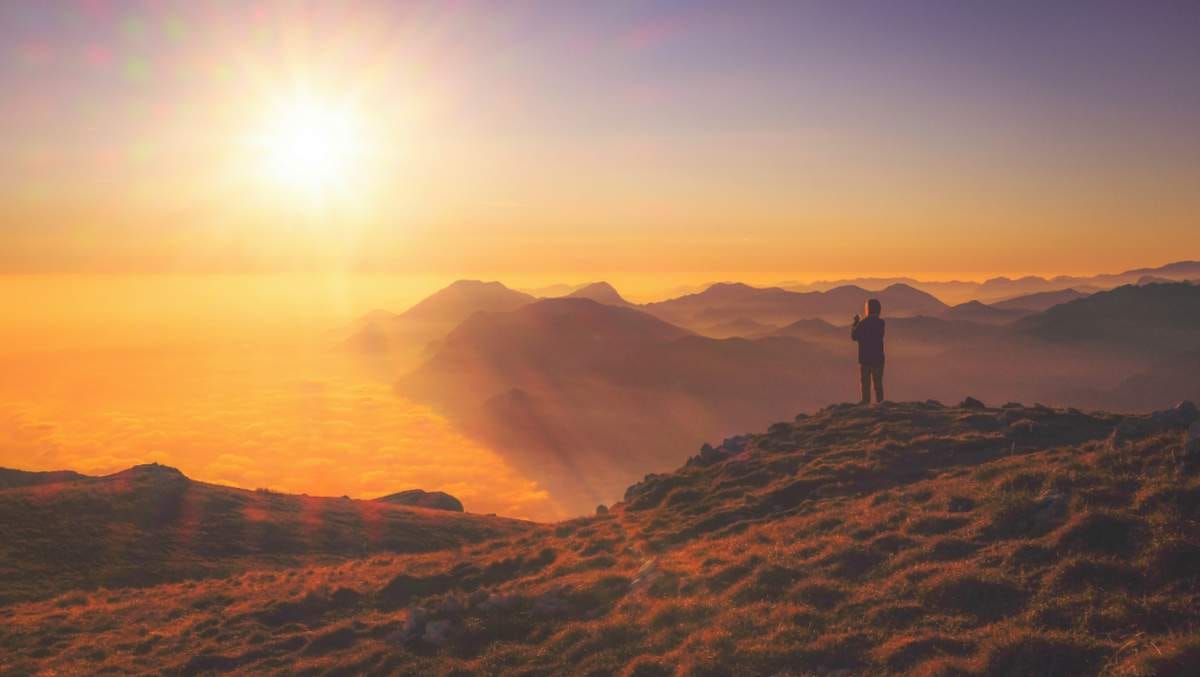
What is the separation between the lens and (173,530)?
47.9 meters

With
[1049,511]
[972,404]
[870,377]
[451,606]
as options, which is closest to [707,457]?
[870,377]

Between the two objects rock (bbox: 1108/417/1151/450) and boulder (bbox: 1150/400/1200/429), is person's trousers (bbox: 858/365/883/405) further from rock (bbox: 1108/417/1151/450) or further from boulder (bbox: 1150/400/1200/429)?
rock (bbox: 1108/417/1151/450)

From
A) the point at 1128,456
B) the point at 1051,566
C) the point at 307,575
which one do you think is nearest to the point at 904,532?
the point at 1051,566

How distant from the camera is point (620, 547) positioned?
78.0 feet

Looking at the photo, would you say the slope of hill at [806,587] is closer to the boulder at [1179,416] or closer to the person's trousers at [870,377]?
the boulder at [1179,416]

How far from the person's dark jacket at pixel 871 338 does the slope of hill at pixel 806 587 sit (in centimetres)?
328

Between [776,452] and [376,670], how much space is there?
70.6 feet

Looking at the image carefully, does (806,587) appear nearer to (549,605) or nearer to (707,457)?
(549,605)

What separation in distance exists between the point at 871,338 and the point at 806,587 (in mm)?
19496

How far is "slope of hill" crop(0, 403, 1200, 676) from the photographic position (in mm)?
10812

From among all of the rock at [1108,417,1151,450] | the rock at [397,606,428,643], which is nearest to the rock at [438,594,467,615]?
the rock at [397,606,428,643]

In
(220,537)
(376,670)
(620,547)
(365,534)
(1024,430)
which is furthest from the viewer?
(365,534)

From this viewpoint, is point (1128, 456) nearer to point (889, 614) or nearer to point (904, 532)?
point (904, 532)

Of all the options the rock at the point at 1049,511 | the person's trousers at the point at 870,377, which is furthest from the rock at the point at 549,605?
the person's trousers at the point at 870,377
